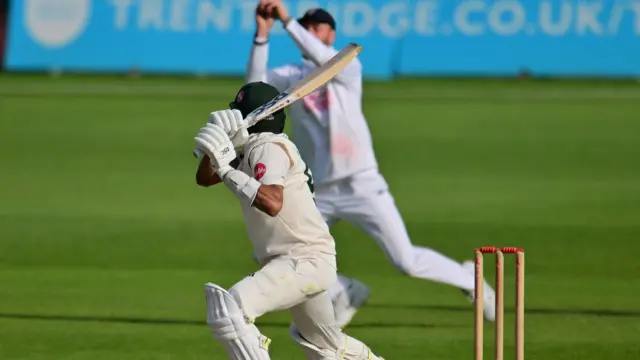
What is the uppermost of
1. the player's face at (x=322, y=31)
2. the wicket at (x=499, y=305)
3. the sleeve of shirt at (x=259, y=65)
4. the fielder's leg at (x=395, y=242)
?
the player's face at (x=322, y=31)

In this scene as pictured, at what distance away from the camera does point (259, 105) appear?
617 centimetres

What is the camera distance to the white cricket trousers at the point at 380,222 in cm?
826

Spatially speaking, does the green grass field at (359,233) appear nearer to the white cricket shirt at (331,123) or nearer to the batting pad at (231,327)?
the white cricket shirt at (331,123)

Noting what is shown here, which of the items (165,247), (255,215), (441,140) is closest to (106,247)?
(165,247)

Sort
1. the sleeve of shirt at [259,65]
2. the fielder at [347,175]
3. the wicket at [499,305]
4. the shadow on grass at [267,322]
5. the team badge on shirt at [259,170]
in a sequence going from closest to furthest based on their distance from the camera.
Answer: the wicket at [499,305], the team badge on shirt at [259,170], the sleeve of shirt at [259,65], the fielder at [347,175], the shadow on grass at [267,322]

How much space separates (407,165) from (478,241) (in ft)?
15.7

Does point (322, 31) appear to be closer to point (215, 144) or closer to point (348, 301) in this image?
point (348, 301)

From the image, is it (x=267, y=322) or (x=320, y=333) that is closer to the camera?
(x=320, y=333)

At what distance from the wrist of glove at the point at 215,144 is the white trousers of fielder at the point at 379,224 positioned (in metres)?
2.52

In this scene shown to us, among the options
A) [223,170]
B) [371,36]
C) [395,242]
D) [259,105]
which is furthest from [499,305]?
[371,36]

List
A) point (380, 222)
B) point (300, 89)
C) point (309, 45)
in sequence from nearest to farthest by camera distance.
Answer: point (300, 89) < point (309, 45) < point (380, 222)

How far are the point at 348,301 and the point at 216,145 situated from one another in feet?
8.77

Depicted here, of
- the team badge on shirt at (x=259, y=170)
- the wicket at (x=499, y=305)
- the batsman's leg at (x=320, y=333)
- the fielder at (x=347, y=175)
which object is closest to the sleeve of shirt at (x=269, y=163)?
the team badge on shirt at (x=259, y=170)

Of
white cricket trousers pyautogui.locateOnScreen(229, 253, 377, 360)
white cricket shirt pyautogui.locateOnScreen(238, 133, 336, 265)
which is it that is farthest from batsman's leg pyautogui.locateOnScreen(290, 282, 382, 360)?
white cricket shirt pyautogui.locateOnScreen(238, 133, 336, 265)
